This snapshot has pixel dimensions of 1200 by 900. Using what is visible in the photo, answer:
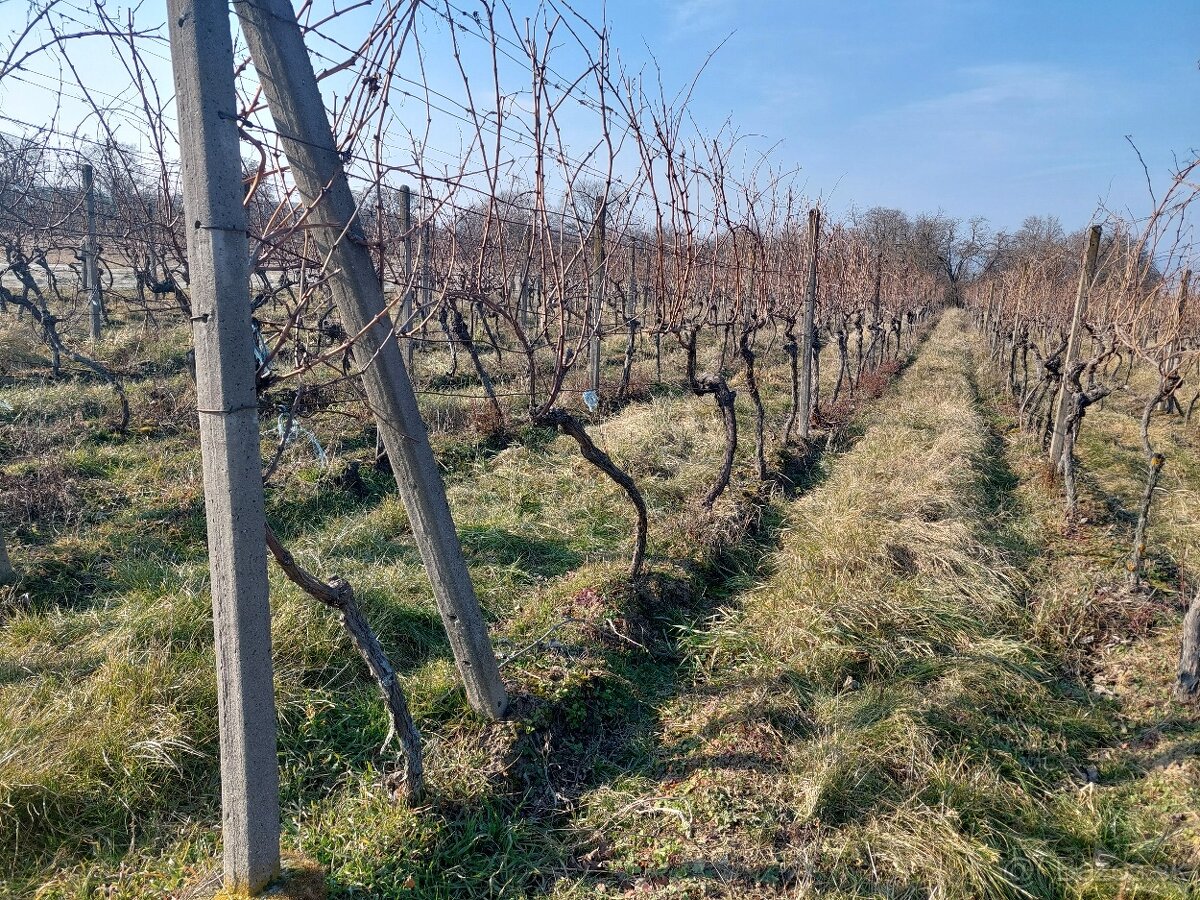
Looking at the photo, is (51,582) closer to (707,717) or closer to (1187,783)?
(707,717)

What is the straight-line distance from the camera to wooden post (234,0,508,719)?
6.51 feet

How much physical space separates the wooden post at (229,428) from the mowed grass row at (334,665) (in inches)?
28.0

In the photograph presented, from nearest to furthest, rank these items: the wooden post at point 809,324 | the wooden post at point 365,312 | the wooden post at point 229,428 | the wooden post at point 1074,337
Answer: the wooden post at point 229,428, the wooden post at point 365,312, the wooden post at point 1074,337, the wooden post at point 809,324

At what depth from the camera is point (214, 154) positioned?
1565 mm

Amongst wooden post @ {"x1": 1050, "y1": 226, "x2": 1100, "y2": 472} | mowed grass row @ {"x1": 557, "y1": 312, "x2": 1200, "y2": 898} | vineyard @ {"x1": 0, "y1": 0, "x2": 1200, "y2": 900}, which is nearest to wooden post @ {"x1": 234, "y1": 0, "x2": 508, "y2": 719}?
vineyard @ {"x1": 0, "y1": 0, "x2": 1200, "y2": 900}

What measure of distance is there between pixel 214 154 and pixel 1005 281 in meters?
22.5

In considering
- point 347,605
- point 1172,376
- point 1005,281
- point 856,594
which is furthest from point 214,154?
point 1005,281

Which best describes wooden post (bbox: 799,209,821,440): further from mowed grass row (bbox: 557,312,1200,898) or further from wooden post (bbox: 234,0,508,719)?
wooden post (bbox: 234,0,508,719)

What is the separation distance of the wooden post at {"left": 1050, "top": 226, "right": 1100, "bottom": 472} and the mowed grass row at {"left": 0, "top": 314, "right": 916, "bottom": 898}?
3.12m

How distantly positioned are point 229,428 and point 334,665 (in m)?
2.00

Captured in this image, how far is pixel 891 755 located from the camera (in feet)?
9.05

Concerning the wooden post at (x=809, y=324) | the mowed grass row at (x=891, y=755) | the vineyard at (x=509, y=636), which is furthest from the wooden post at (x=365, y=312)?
the wooden post at (x=809, y=324)

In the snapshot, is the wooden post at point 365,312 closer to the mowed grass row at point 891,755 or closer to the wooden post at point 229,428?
the wooden post at point 229,428

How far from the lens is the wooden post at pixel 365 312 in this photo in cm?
198
